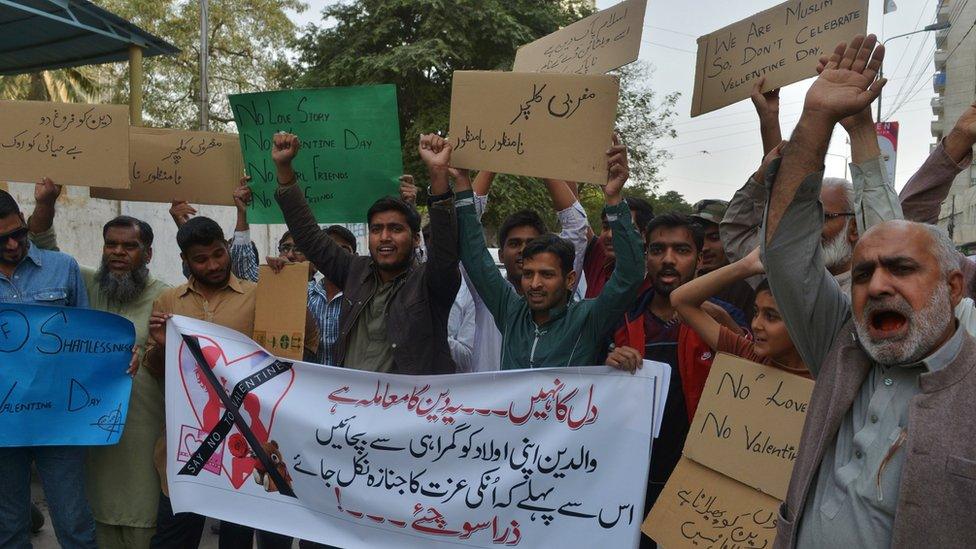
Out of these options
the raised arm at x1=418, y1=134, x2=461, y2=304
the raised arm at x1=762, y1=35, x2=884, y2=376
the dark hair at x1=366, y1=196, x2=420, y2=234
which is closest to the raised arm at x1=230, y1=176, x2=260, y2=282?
the dark hair at x1=366, y1=196, x2=420, y2=234

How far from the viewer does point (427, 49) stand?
72.9ft

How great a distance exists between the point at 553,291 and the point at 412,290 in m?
0.65

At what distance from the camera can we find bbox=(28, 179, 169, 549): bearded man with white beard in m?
4.09

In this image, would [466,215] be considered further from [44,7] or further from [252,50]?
[252,50]

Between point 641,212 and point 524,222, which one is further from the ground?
point 641,212

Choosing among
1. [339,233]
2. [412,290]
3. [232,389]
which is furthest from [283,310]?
[339,233]

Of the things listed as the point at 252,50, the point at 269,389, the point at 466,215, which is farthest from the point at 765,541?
the point at 252,50

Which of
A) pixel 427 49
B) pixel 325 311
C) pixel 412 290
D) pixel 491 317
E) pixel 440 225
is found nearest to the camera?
pixel 440 225

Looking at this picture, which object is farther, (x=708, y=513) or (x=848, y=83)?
(x=708, y=513)

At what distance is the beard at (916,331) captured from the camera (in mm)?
1995

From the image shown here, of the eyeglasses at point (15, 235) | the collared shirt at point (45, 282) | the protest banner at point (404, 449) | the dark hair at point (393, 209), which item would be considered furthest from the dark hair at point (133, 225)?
the dark hair at point (393, 209)

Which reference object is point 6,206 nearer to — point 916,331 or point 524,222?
point 524,222

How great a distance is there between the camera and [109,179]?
4352mm

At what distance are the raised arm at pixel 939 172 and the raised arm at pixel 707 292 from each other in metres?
0.56
